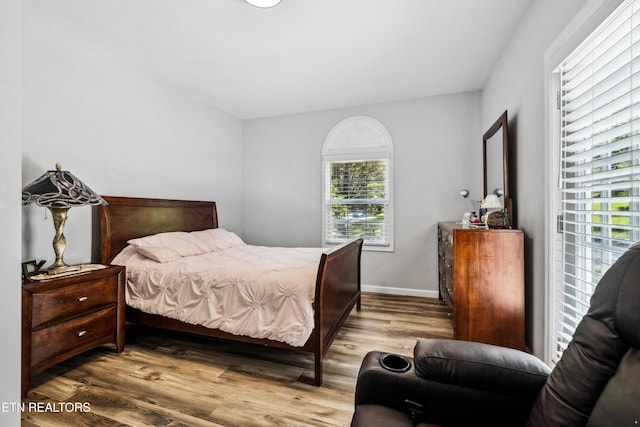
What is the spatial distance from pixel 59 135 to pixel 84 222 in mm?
756

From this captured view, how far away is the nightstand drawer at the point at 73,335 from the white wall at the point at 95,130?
644 millimetres

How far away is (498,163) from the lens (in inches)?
109

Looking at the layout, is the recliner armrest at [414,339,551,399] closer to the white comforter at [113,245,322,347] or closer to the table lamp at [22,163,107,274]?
the white comforter at [113,245,322,347]

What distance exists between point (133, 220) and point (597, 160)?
3.55 metres

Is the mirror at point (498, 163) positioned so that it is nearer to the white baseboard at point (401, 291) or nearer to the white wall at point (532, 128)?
the white wall at point (532, 128)

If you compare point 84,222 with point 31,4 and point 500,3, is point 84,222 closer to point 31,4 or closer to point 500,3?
point 31,4

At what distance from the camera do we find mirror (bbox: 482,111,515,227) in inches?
98.0

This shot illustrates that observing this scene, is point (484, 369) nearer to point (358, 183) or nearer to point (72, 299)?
point (72, 299)

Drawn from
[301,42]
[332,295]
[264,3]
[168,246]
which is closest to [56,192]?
[168,246]

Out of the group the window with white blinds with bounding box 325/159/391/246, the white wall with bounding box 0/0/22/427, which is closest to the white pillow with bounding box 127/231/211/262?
the white wall with bounding box 0/0/22/427

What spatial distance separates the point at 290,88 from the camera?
3471 mm

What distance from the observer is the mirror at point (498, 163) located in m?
2.49

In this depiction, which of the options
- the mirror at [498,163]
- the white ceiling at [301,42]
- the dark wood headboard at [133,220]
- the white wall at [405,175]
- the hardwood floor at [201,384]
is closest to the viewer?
the hardwood floor at [201,384]

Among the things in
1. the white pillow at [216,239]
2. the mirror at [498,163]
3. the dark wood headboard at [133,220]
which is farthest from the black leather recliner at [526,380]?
the dark wood headboard at [133,220]
